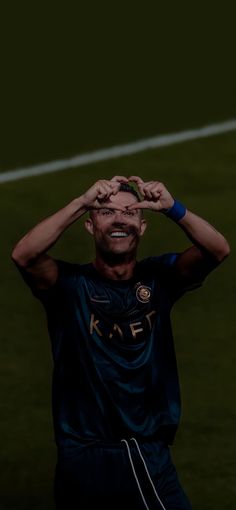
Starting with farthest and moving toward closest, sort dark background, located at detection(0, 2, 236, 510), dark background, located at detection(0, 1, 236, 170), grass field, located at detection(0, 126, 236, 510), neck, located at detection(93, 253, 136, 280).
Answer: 1. dark background, located at detection(0, 1, 236, 170)
2. dark background, located at detection(0, 2, 236, 510)
3. grass field, located at detection(0, 126, 236, 510)
4. neck, located at detection(93, 253, 136, 280)

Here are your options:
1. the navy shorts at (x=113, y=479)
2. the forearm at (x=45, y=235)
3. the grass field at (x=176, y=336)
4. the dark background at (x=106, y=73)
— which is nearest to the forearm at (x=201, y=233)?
the forearm at (x=45, y=235)

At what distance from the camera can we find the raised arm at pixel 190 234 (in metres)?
9.75

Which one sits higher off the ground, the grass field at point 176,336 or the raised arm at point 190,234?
the raised arm at point 190,234

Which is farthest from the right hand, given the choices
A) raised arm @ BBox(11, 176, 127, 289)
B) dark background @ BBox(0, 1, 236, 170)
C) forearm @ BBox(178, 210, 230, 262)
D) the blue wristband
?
dark background @ BBox(0, 1, 236, 170)

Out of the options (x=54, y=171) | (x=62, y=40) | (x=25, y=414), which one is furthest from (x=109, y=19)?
(x=25, y=414)

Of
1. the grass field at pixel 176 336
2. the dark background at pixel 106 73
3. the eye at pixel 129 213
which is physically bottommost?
the grass field at pixel 176 336

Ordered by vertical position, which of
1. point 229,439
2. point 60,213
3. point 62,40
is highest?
point 60,213

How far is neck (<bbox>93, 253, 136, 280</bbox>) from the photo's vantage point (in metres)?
10.1

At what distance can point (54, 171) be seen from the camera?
1845 cm

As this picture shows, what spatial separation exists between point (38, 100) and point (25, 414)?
6808 mm

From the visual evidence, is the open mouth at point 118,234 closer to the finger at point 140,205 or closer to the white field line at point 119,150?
the finger at point 140,205

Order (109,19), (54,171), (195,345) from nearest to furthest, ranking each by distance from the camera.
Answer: (195,345), (54,171), (109,19)

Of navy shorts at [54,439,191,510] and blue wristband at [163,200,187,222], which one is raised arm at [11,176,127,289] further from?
navy shorts at [54,439,191,510]

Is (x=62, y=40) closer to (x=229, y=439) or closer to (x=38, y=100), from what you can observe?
(x=38, y=100)
